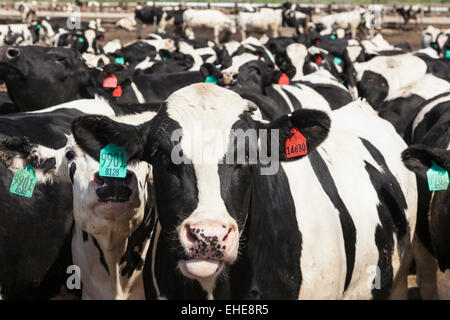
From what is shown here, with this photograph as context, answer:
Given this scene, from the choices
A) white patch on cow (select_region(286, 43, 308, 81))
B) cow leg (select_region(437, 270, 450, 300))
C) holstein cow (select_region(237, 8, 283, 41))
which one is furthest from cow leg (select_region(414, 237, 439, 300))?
holstein cow (select_region(237, 8, 283, 41))

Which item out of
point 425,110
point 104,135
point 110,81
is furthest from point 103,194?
point 110,81

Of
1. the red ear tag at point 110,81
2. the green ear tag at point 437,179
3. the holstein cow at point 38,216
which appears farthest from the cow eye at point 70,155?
the red ear tag at point 110,81

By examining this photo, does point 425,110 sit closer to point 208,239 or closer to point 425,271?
point 425,271

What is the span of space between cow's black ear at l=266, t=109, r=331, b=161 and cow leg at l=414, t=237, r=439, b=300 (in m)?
1.89

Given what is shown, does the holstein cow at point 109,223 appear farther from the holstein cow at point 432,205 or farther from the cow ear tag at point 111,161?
the holstein cow at point 432,205

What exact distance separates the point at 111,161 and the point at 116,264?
0.71 metres

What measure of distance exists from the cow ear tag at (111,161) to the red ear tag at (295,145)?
0.75m

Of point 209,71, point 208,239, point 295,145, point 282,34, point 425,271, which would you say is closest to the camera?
point 208,239

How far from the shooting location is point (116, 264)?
11.6 ft

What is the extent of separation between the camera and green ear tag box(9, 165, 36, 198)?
356 cm

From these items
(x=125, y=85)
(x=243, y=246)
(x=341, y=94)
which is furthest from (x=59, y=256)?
(x=341, y=94)

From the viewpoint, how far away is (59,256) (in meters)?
4.10

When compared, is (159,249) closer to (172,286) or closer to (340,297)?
(172,286)

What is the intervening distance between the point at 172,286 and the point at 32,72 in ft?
13.4
